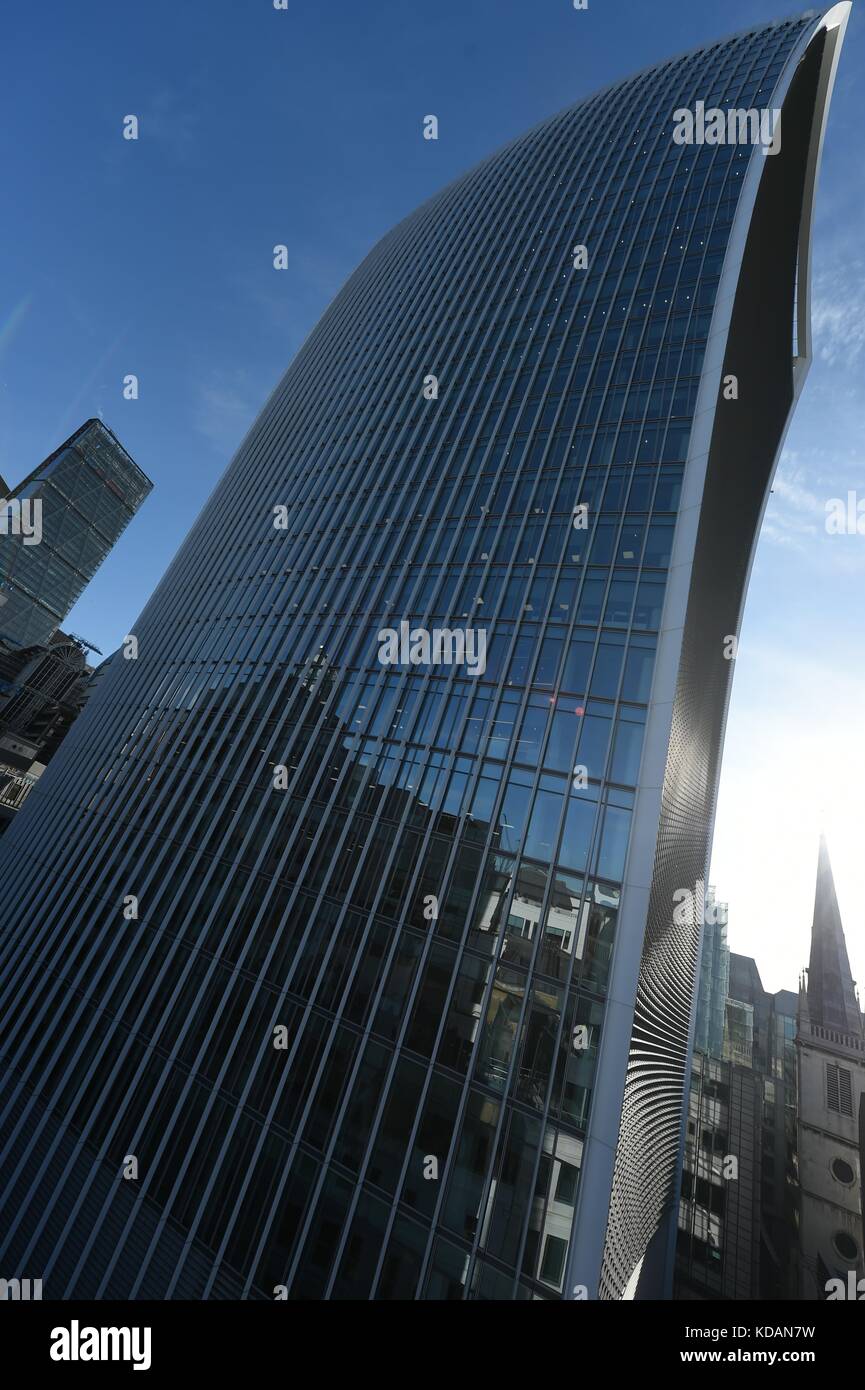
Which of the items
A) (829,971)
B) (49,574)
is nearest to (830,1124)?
(829,971)

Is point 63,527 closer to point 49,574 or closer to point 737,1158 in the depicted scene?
point 49,574

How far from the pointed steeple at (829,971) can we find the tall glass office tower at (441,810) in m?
28.3

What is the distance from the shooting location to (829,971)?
5850 centimetres

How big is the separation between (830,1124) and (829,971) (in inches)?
687

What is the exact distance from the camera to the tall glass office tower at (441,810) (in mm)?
15062

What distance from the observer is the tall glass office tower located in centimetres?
1506

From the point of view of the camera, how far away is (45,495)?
115m

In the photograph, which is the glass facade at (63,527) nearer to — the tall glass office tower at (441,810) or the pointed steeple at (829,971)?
the tall glass office tower at (441,810)

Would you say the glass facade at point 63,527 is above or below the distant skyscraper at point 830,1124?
above

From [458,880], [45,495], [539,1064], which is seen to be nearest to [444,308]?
[458,880]

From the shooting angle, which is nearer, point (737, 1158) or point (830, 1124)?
point (830, 1124)

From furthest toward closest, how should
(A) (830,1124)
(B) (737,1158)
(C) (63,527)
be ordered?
(C) (63,527), (B) (737,1158), (A) (830,1124)

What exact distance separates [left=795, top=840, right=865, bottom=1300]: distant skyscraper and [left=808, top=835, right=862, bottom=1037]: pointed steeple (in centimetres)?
10

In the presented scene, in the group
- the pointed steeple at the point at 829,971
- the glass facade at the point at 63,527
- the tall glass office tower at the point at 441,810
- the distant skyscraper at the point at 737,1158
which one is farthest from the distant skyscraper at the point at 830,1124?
the glass facade at the point at 63,527
